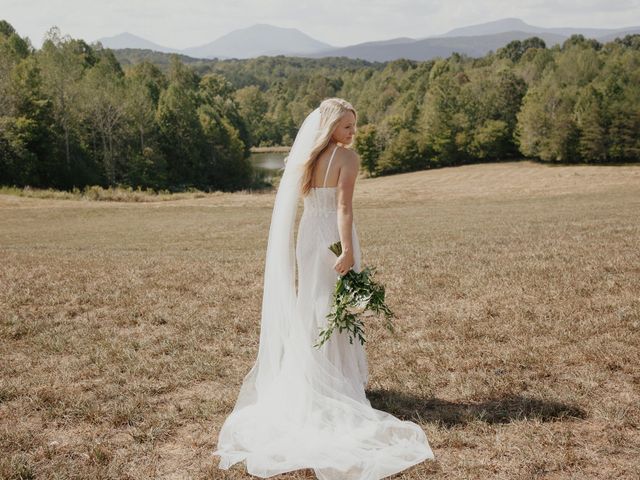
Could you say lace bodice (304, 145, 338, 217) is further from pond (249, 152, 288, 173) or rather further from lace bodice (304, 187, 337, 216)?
pond (249, 152, 288, 173)

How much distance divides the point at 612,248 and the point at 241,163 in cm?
8581

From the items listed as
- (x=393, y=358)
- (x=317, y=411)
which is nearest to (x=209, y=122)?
(x=393, y=358)

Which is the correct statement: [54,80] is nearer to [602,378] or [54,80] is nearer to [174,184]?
[174,184]

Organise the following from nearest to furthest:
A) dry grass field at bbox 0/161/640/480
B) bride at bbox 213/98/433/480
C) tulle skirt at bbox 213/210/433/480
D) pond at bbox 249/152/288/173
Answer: tulle skirt at bbox 213/210/433/480
dry grass field at bbox 0/161/640/480
bride at bbox 213/98/433/480
pond at bbox 249/152/288/173

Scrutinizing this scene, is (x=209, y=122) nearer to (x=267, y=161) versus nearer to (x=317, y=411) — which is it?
(x=267, y=161)

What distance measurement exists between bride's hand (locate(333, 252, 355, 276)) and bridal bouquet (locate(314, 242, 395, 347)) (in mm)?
55

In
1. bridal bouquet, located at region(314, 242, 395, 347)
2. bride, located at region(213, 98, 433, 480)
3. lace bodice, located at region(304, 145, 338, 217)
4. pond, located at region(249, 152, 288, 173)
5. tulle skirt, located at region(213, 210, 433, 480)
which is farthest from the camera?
pond, located at region(249, 152, 288, 173)

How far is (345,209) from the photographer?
18.1ft

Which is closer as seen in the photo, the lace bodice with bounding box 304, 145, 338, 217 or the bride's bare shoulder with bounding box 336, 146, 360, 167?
the bride's bare shoulder with bounding box 336, 146, 360, 167

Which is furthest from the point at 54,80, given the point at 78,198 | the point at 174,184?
the point at 78,198

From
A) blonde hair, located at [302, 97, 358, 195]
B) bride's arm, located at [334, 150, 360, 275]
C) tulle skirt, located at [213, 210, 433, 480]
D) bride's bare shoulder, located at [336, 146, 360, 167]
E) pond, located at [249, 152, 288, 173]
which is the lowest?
tulle skirt, located at [213, 210, 433, 480]

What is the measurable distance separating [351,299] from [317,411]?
1.17 m

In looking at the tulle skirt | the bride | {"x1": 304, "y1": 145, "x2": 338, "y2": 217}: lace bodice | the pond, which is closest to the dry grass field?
the tulle skirt

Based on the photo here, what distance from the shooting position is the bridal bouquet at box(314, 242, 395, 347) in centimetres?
548
